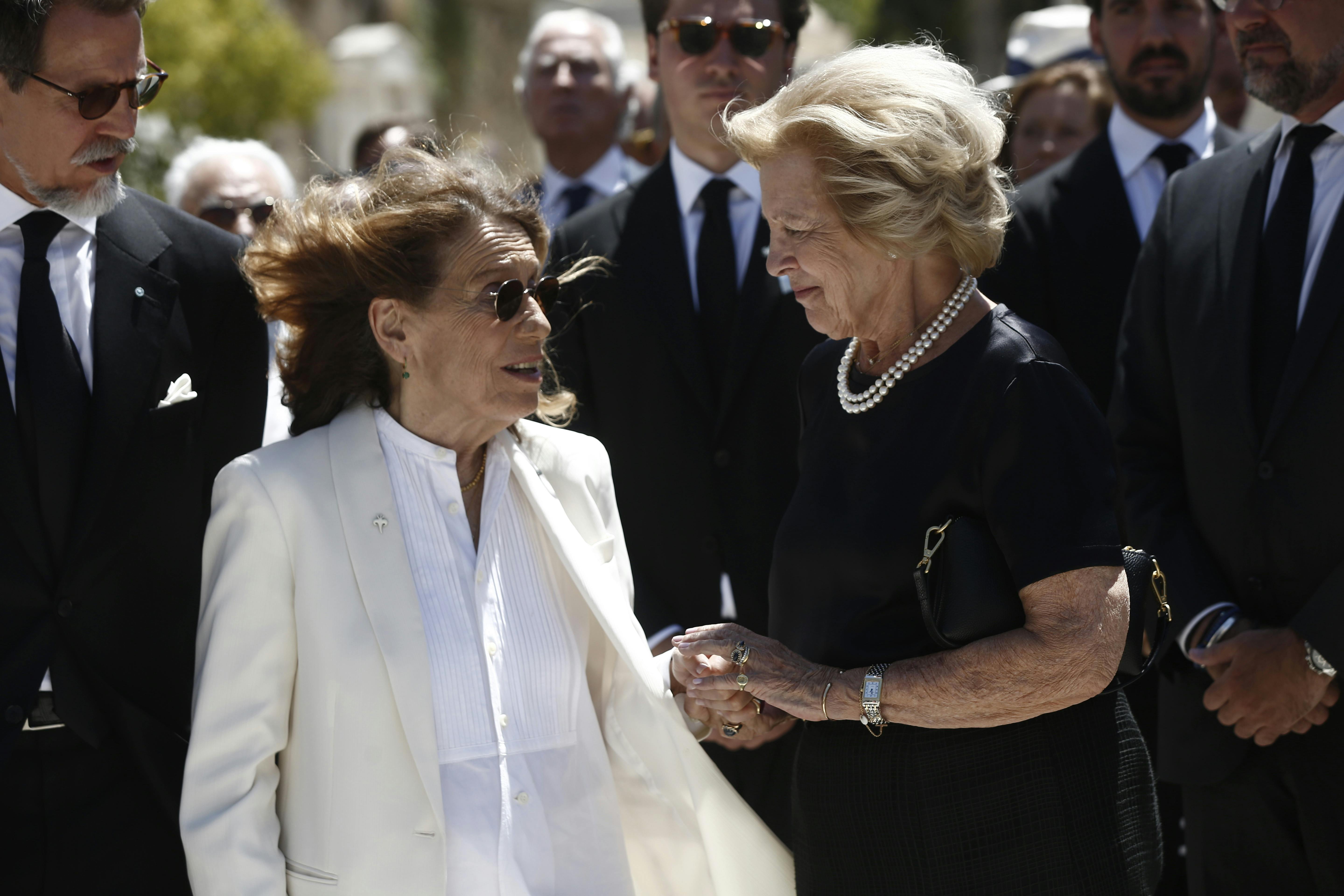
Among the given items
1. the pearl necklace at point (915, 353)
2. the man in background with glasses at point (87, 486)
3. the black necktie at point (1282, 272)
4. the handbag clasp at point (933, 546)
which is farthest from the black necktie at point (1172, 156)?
the man in background with glasses at point (87, 486)

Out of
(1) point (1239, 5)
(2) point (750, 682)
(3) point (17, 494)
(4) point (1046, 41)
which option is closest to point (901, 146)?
(2) point (750, 682)

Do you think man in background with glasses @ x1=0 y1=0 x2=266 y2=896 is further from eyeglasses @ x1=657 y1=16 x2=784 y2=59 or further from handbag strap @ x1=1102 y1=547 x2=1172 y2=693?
handbag strap @ x1=1102 y1=547 x2=1172 y2=693

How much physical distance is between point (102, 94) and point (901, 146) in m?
1.85

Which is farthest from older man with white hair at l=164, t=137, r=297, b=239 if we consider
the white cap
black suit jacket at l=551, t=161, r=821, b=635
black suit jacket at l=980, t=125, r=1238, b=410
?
the white cap

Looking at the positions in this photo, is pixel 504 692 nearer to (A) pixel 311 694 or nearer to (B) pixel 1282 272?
(A) pixel 311 694

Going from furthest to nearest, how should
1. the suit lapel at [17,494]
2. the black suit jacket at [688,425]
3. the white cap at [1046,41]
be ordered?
the white cap at [1046,41] < the black suit jacket at [688,425] < the suit lapel at [17,494]

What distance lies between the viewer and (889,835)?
8.77 ft

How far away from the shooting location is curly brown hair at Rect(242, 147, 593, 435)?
9.90 ft

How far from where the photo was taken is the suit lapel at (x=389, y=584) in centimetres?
269

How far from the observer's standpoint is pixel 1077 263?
14.4 ft

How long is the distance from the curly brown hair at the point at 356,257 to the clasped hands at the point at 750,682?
978mm

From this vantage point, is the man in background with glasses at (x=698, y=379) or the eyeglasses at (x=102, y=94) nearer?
the eyeglasses at (x=102, y=94)

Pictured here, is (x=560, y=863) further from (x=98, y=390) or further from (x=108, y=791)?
(x=98, y=390)

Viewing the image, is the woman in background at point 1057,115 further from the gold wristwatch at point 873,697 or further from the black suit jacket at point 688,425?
the gold wristwatch at point 873,697
